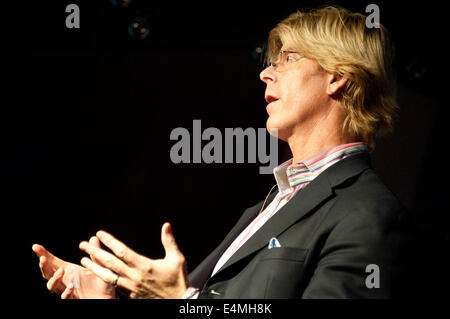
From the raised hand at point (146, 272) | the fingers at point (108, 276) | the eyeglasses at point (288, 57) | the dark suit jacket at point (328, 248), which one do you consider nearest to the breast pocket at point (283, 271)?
the dark suit jacket at point (328, 248)

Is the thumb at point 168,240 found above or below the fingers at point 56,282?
above

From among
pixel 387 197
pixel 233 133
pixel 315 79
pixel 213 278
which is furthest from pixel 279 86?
pixel 233 133

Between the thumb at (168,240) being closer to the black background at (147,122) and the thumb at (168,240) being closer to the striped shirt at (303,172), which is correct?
the striped shirt at (303,172)

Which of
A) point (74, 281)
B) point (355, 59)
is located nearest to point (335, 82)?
point (355, 59)

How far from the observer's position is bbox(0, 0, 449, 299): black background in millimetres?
2977

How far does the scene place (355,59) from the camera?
5.47 feet

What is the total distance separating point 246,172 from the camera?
11.4 ft

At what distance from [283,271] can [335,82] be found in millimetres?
721

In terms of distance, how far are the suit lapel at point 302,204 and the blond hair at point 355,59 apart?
0.68 feet

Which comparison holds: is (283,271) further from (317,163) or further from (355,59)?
(355,59)

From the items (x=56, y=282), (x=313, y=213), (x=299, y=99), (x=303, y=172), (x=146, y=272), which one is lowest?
(x=56, y=282)

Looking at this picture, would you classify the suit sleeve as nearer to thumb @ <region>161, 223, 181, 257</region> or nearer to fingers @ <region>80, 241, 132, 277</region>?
thumb @ <region>161, 223, 181, 257</region>

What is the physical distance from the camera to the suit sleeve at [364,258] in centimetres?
121

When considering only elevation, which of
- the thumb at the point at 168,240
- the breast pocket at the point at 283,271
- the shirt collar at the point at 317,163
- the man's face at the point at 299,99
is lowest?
the breast pocket at the point at 283,271
